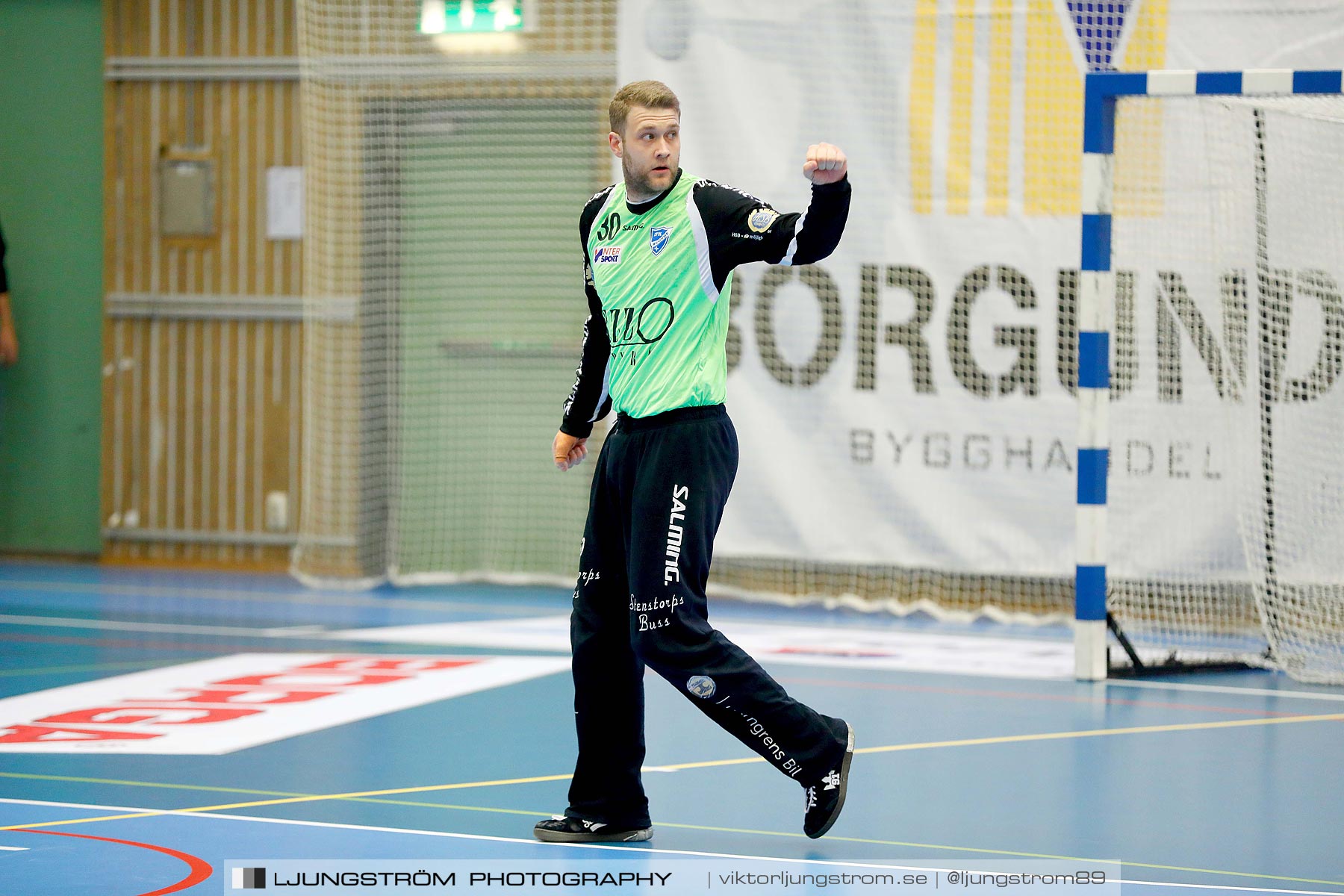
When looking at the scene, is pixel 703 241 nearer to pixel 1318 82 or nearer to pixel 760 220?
pixel 760 220

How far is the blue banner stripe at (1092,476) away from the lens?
7.68 metres

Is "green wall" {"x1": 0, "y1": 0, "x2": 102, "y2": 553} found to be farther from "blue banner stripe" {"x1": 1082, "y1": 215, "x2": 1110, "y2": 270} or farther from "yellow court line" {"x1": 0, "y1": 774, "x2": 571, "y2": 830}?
"yellow court line" {"x1": 0, "y1": 774, "x2": 571, "y2": 830}

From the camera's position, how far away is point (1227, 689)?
764 cm

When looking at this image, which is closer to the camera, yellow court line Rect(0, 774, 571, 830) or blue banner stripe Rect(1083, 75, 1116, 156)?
yellow court line Rect(0, 774, 571, 830)

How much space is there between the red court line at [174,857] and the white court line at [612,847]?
30 centimetres

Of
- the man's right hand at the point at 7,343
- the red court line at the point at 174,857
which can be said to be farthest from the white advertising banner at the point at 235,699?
the man's right hand at the point at 7,343

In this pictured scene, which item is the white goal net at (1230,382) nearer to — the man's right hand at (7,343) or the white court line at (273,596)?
the white court line at (273,596)

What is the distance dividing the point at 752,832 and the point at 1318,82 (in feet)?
13.7

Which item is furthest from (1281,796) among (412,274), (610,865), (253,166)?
(253,166)

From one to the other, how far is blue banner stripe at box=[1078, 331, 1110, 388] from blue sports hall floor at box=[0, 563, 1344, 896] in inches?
52.8

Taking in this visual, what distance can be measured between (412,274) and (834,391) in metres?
2.98

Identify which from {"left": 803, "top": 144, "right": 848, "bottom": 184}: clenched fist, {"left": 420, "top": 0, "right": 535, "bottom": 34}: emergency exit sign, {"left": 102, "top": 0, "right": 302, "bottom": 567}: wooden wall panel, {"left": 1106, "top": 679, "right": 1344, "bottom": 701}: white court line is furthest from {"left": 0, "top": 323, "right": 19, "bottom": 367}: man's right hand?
{"left": 803, "top": 144, "right": 848, "bottom": 184}: clenched fist

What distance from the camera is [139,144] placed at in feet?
38.4

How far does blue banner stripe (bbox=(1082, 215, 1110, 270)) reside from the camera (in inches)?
297
